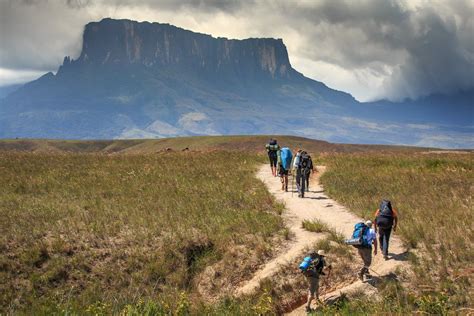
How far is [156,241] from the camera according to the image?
16234 mm

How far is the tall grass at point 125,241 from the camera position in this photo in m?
13.5

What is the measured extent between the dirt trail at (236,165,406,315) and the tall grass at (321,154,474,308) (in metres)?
0.55

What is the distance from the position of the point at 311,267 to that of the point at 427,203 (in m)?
10.5

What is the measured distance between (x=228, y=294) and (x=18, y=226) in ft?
28.6

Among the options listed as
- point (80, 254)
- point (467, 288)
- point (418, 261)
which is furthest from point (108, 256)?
point (467, 288)

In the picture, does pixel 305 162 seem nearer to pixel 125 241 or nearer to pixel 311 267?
pixel 125 241

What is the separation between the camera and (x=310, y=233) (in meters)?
16.7

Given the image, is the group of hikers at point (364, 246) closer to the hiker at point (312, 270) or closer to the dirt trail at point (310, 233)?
the hiker at point (312, 270)

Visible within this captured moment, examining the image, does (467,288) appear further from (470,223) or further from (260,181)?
(260,181)

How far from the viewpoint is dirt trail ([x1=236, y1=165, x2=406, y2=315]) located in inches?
528

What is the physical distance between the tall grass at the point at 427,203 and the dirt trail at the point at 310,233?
1.79 feet

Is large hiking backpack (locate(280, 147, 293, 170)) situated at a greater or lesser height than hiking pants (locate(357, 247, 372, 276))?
greater

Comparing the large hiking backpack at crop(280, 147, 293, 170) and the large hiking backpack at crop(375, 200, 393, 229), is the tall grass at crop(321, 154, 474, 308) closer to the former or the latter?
the large hiking backpack at crop(375, 200, 393, 229)

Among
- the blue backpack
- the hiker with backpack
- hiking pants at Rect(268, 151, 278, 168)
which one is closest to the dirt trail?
the hiker with backpack
